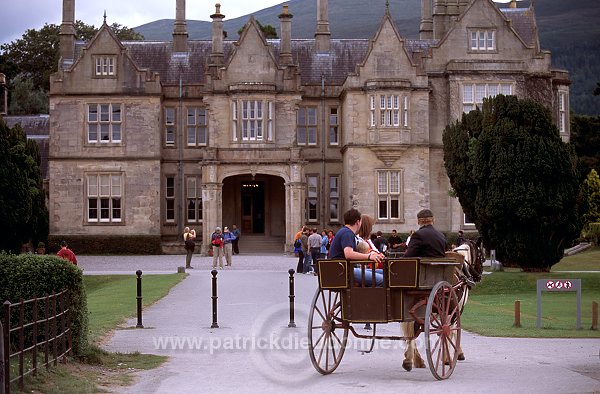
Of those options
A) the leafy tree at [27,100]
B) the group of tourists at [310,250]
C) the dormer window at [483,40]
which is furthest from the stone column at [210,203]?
the leafy tree at [27,100]

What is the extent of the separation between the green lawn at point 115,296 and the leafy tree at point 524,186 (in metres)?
11.1

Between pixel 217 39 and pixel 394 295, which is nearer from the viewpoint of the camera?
pixel 394 295

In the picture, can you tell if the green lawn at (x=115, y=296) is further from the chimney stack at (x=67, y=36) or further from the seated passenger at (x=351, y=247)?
the chimney stack at (x=67, y=36)

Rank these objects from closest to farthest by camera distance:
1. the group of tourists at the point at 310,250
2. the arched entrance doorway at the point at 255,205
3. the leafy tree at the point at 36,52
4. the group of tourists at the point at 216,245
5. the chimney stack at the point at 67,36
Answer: the group of tourists at the point at 310,250, the group of tourists at the point at 216,245, the arched entrance doorway at the point at 255,205, the chimney stack at the point at 67,36, the leafy tree at the point at 36,52

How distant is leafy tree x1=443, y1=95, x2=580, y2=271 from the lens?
38250 millimetres

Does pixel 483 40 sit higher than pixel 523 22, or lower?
lower

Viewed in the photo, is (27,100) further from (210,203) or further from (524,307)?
(524,307)

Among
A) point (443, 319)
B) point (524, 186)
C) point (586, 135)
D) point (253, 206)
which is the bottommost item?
point (443, 319)

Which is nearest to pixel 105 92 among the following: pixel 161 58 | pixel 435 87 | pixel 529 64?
pixel 161 58

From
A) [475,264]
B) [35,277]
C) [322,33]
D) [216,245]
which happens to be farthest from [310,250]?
[35,277]

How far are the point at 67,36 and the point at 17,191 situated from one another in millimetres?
16778

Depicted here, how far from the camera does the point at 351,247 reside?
47.8ft

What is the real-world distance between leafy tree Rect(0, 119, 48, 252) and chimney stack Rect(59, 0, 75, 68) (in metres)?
9.11

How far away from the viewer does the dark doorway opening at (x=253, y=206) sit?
58625 mm
